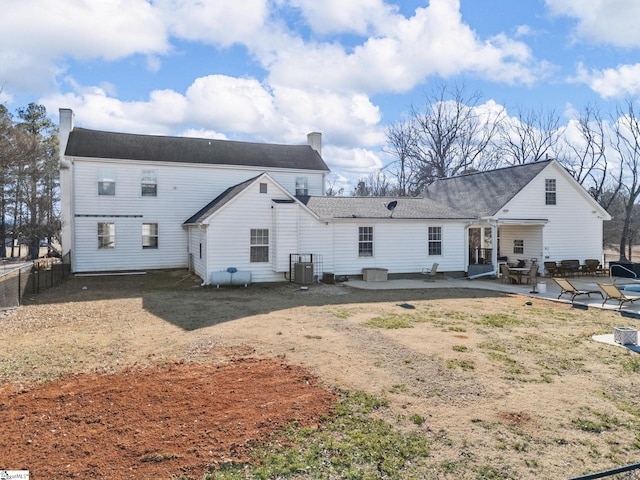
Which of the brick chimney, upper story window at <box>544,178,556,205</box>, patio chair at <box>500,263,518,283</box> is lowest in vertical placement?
patio chair at <box>500,263,518,283</box>

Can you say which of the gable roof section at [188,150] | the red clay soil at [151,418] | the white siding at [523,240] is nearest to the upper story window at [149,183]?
the gable roof section at [188,150]

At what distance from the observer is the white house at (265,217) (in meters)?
17.5

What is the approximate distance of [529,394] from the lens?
588 centimetres

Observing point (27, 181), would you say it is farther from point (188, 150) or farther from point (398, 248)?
point (398, 248)

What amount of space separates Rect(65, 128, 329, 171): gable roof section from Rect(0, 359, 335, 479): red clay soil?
1735cm

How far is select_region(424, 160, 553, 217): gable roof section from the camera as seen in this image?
2117 centimetres

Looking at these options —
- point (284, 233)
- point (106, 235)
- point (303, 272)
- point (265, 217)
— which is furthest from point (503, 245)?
point (106, 235)

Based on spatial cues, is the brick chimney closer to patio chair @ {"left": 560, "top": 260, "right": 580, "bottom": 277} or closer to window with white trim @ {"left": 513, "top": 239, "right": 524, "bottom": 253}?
window with white trim @ {"left": 513, "top": 239, "right": 524, "bottom": 253}

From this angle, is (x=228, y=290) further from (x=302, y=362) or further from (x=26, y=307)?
(x=302, y=362)

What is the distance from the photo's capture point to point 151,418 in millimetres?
4953

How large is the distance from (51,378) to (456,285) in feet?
50.2

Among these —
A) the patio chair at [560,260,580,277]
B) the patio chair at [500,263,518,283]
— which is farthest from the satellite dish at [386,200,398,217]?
the patio chair at [560,260,580,277]

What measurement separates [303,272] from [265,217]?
2.85 meters

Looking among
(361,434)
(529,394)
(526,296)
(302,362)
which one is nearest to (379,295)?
(526,296)
